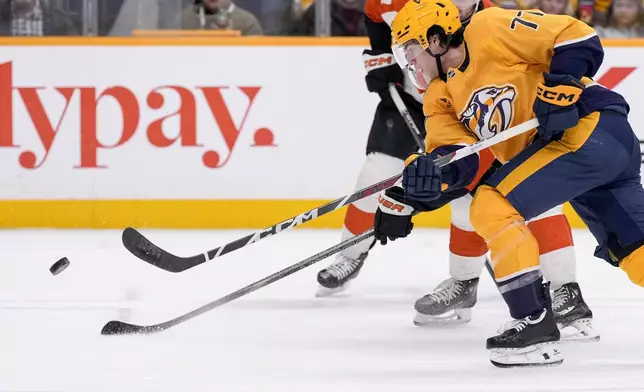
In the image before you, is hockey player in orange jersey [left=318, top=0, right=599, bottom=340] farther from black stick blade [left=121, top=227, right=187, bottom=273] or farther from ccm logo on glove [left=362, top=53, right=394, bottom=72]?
black stick blade [left=121, top=227, right=187, bottom=273]

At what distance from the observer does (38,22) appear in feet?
16.4

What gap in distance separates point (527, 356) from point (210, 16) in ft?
9.78

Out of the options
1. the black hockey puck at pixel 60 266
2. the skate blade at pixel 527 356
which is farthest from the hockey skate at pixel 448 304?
the black hockey puck at pixel 60 266

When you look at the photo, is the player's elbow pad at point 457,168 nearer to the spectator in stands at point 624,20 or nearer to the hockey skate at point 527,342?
the hockey skate at point 527,342

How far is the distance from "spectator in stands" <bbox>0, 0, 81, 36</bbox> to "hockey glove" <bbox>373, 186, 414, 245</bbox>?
2.60m

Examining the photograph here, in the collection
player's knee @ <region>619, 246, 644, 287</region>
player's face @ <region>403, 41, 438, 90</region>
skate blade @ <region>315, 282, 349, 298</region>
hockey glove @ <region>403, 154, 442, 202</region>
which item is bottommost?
skate blade @ <region>315, 282, 349, 298</region>

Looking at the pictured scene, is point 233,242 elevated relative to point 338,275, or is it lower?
elevated

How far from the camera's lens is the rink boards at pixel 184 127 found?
16.2ft

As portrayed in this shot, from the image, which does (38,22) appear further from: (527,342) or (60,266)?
(527,342)

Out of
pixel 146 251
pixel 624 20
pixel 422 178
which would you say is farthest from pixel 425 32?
pixel 624 20

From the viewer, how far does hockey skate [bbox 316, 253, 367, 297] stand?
3484mm

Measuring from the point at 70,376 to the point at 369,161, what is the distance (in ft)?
4.62

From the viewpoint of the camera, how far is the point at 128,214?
4.97 m

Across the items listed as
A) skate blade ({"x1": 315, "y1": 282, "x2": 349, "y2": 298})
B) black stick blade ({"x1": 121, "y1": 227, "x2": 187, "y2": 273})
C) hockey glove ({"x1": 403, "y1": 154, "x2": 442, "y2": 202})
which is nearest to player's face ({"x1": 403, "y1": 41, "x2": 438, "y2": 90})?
hockey glove ({"x1": 403, "y1": 154, "x2": 442, "y2": 202})
